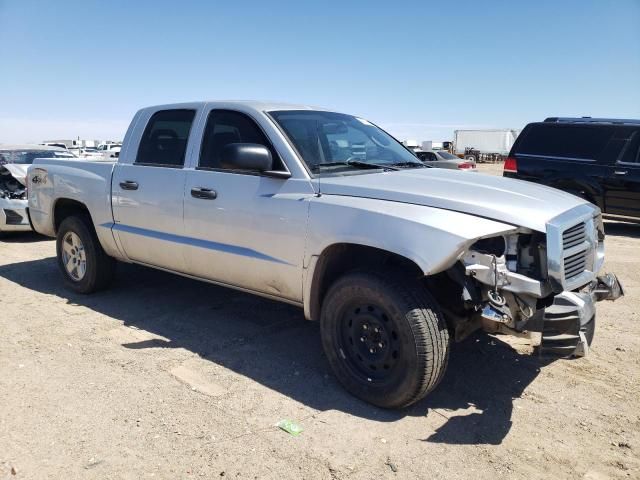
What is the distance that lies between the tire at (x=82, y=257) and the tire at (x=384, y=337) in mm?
3023

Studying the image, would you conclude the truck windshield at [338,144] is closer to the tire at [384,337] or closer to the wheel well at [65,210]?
the tire at [384,337]

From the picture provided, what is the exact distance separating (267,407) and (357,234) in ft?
4.09

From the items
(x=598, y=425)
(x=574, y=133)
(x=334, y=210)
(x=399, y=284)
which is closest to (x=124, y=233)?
(x=334, y=210)

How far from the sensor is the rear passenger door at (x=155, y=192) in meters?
4.50

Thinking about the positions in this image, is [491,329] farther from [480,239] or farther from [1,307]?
[1,307]

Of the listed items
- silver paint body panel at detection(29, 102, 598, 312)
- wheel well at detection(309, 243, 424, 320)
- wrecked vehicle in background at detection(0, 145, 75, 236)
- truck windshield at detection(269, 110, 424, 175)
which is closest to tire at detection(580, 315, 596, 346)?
silver paint body panel at detection(29, 102, 598, 312)

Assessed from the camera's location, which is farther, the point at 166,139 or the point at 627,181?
the point at 627,181

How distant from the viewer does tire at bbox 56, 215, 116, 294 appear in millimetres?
5445

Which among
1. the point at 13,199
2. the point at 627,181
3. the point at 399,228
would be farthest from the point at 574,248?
the point at 13,199

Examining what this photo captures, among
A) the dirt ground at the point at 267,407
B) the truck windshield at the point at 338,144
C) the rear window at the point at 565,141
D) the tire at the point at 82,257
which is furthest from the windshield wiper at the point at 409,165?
the rear window at the point at 565,141

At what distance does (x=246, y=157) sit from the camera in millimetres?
3621

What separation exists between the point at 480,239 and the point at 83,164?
4.28 meters

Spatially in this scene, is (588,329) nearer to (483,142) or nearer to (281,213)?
(281,213)

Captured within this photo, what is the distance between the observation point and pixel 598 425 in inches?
125
